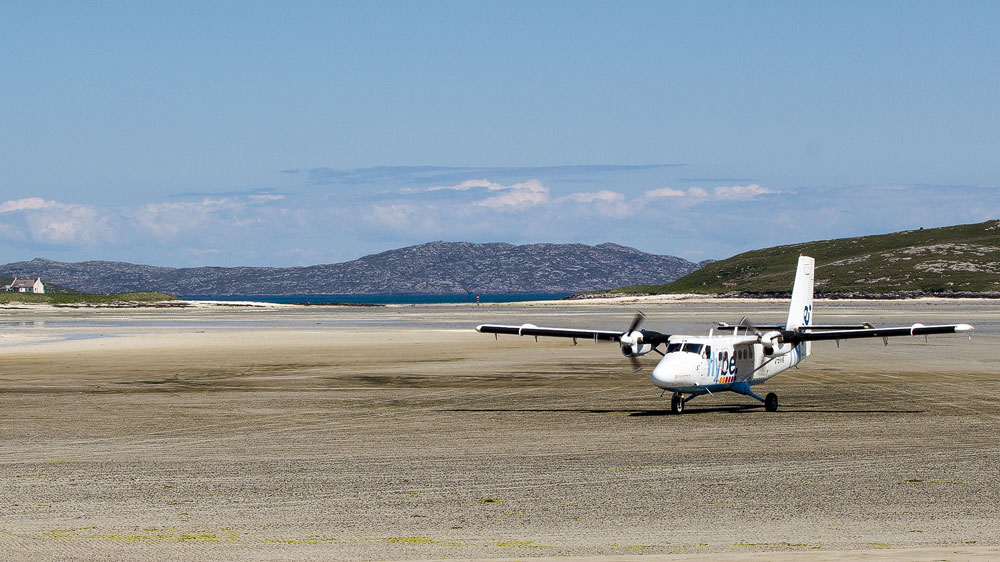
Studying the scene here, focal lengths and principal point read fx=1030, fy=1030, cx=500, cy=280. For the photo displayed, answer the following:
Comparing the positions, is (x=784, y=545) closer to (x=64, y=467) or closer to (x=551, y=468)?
(x=551, y=468)

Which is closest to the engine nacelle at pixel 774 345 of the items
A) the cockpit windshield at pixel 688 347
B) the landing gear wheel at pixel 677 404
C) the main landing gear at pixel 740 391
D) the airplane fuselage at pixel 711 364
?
the airplane fuselage at pixel 711 364

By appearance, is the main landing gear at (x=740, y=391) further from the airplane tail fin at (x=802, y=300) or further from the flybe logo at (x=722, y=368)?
the airplane tail fin at (x=802, y=300)

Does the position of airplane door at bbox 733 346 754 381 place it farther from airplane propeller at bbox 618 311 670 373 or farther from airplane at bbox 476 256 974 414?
airplane propeller at bbox 618 311 670 373

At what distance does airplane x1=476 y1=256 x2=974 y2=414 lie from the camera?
85.7 ft

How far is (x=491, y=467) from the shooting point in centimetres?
1853

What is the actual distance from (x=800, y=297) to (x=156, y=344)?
39580mm

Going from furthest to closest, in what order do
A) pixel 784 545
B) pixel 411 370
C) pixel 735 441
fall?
1. pixel 411 370
2. pixel 735 441
3. pixel 784 545

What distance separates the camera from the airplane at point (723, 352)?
1029 inches

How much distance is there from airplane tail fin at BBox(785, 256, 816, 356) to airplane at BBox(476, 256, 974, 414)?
100cm

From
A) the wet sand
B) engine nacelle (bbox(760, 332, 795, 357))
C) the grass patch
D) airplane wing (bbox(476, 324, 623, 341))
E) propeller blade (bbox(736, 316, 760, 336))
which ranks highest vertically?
the grass patch

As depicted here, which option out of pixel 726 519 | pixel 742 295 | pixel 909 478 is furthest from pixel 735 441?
pixel 742 295

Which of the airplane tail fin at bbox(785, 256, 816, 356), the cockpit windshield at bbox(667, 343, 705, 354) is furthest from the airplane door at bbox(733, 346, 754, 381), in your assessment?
the airplane tail fin at bbox(785, 256, 816, 356)

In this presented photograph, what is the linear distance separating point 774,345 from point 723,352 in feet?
7.08

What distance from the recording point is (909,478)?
17.0 m
